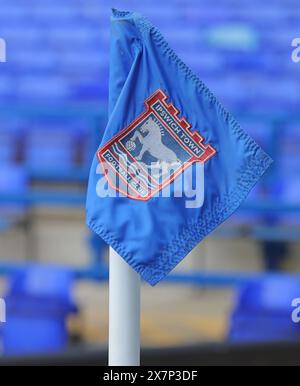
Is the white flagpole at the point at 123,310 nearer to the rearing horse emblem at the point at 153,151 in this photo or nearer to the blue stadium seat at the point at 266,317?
the rearing horse emblem at the point at 153,151

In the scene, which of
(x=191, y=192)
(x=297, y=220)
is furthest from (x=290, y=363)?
(x=297, y=220)

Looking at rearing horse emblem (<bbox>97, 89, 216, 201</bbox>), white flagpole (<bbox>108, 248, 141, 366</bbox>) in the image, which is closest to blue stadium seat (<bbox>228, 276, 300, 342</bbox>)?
white flagpole (<bbox>108, 248, 141, 366</bbox>)

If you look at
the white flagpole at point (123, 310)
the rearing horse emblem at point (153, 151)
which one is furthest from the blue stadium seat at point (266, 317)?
the rearing horse emblem at point (153, 151)

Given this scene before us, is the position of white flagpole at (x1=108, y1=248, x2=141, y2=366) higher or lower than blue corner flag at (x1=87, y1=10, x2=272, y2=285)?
lower

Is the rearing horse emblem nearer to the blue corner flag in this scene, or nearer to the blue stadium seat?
the blue corner flag

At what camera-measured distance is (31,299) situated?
3.62 m

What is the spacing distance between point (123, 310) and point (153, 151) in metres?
0.31

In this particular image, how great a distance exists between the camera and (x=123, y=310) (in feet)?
5.72

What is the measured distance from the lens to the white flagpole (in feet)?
5.68

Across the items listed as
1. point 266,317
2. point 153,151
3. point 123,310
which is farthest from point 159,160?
point 266,317

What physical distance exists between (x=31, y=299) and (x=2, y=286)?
96 cm
